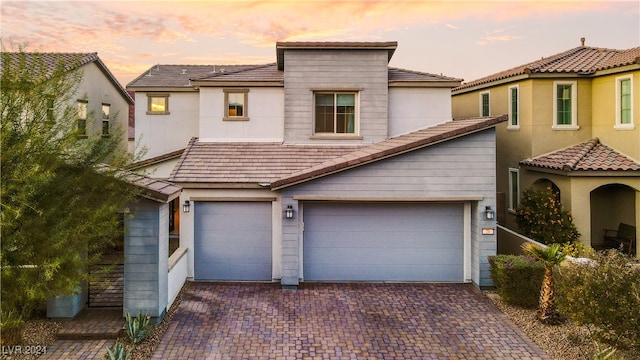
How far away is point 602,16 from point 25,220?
2179 centimetres

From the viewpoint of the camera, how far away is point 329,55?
14.7 meters

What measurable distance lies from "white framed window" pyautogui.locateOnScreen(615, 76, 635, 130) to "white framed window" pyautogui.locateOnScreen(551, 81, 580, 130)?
1.40m

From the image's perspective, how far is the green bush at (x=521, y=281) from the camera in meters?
9.89

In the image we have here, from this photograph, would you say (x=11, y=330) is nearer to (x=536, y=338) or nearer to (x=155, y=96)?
(x=536, y=338)

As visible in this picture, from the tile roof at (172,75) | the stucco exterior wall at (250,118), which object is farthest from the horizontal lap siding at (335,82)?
the tile roof at (172,75)

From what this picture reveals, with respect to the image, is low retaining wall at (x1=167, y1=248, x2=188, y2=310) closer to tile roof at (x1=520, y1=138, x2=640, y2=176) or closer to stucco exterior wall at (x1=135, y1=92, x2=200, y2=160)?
stucco exterior wall at (x1=135, y1=92, x2=200, y2=160)

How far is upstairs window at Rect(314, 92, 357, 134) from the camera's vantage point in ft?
48.4

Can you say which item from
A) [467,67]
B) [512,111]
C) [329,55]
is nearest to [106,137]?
[329,55]

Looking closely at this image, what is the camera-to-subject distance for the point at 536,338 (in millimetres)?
8414

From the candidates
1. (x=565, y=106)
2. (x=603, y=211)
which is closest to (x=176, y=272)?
(x=565, y=106)

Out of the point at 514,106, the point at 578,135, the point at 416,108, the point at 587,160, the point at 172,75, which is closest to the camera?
the point at 587,160

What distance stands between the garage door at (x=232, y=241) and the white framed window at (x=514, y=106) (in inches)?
428

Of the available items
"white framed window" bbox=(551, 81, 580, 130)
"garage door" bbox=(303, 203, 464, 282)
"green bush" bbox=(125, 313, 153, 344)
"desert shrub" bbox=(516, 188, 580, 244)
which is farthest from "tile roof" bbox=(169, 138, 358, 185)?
"white framed window" bbox=(551, 81, 580, 130)

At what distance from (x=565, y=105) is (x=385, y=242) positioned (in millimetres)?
9476
